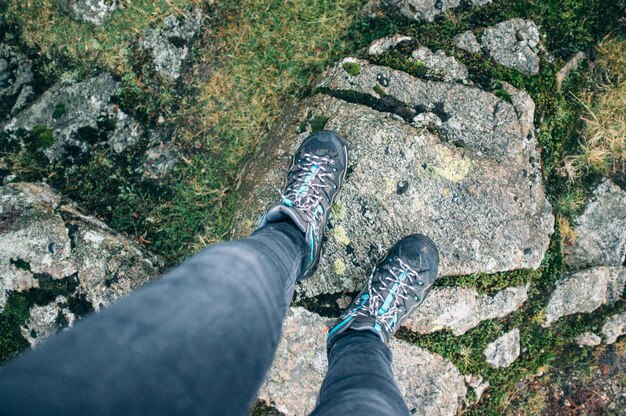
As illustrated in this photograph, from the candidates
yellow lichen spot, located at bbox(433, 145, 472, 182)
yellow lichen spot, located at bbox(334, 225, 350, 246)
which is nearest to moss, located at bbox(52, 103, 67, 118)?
yellow lichen spot, located at bbox(334, 225, 350, 246)

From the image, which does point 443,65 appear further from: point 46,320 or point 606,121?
point 46,320

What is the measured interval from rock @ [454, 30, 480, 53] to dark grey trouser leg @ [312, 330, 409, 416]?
249 centimetres

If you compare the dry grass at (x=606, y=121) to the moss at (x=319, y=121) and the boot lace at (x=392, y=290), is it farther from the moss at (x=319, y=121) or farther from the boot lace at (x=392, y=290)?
the moss at (x=319, y=121)

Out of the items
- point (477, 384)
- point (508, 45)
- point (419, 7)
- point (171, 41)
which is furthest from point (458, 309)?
point (171, 41)

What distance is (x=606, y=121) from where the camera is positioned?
379 cm

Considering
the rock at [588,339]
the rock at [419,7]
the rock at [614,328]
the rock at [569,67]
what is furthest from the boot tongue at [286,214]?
the rock at [614,328]

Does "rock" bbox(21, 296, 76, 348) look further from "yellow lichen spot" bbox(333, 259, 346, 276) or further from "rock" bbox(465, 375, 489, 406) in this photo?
"rock" bbox(465, 375, 489, 406)

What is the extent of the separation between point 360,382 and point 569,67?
3.28m

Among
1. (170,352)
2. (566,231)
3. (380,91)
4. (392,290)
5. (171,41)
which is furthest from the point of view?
(171,41)

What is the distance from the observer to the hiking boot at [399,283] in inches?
132

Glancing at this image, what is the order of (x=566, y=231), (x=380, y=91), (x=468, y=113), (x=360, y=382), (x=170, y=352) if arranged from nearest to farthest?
1. (x=170, y=352)
2. (x=360, y=382)
3. (x=468, y=113)
4. (x=380, y=91)
5. (x=566, y=231)

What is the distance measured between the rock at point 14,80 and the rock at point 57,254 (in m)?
0.84

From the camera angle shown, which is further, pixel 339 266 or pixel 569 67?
pixel 569 67

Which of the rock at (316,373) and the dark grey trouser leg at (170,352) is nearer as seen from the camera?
the dark grey trouser leg at (170,352)
